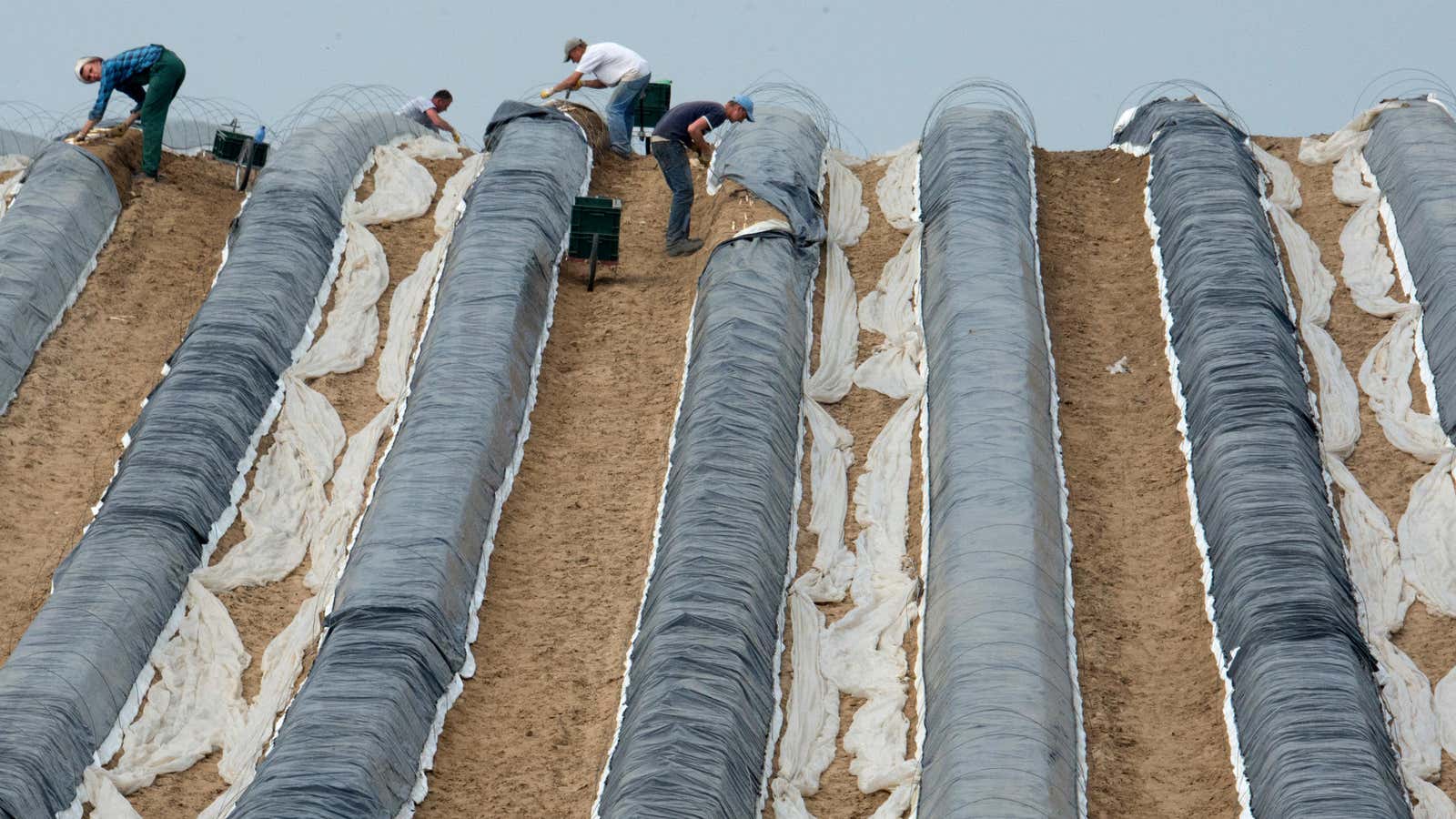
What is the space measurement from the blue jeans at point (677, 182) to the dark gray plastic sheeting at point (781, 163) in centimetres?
39

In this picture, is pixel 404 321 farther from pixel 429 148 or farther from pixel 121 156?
pixel 121 156

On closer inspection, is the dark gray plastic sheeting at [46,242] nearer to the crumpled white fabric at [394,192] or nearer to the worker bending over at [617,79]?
the crumpled white fabric at [394,192]

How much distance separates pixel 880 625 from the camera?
13180 millimetres

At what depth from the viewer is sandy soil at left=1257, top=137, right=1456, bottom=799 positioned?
12.6 m

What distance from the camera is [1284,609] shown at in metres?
12.4

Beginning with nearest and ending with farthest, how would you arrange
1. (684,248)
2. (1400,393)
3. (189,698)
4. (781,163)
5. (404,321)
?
(189,698) < (1400,393) < (404,321) < (684,248) < (781,163)

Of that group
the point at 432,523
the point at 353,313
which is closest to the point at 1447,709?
the point at 432,523

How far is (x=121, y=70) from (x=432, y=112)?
4.83 m

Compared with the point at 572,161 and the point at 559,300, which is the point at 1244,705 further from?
the point at 572,161

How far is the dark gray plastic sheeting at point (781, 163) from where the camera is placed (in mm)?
17703

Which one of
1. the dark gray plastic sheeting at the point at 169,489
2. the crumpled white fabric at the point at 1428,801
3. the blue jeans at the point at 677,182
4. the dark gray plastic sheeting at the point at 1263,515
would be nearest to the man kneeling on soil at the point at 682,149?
the blue jeans at the point at 677,182

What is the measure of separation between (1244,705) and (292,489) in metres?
7.96

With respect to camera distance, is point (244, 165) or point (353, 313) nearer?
point (353, 313)

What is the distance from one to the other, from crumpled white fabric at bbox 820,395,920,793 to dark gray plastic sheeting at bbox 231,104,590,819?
9.64 feet
